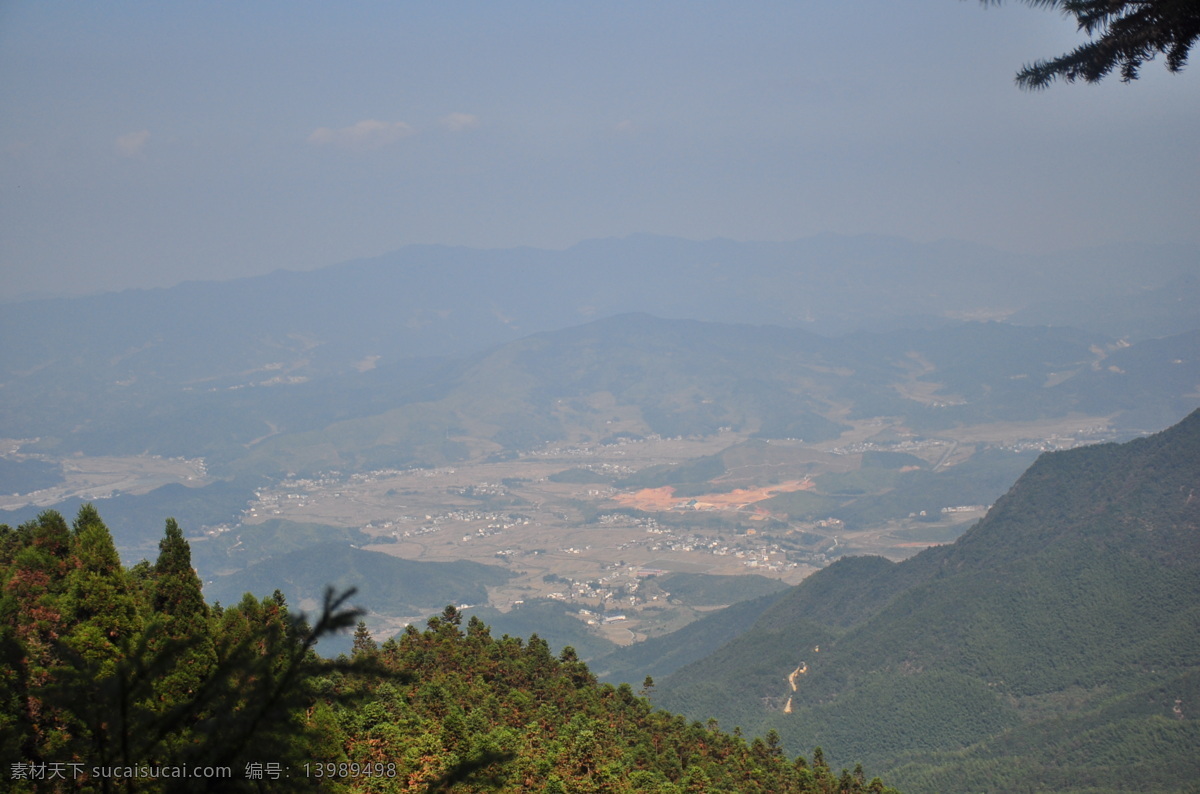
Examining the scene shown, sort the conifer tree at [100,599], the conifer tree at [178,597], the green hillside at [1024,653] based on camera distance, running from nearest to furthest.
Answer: the conifer tree at [100,599]
the conifer tree at [178,597]
the green hillside at [1024,653]

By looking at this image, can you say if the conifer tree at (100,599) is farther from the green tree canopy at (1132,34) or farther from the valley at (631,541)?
the valley at (631,541)

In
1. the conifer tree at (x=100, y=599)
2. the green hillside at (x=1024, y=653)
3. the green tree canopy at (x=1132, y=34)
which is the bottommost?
the green hillside at (x=1024, y=653)

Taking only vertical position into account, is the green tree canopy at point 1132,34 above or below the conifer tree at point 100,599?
above

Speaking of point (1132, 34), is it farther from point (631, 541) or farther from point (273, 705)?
point (631, 541)

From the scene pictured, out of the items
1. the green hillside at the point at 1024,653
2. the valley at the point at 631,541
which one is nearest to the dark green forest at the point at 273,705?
the green hillside at the point at 1024,653

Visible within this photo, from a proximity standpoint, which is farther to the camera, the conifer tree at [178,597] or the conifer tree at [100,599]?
the conifer tree at [178,597]

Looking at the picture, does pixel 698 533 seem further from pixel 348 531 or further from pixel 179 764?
pixel 179 764

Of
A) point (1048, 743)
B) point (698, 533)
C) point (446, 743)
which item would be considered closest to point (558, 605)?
point (698, 533)

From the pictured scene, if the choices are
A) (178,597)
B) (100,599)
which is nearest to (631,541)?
(178,597)
